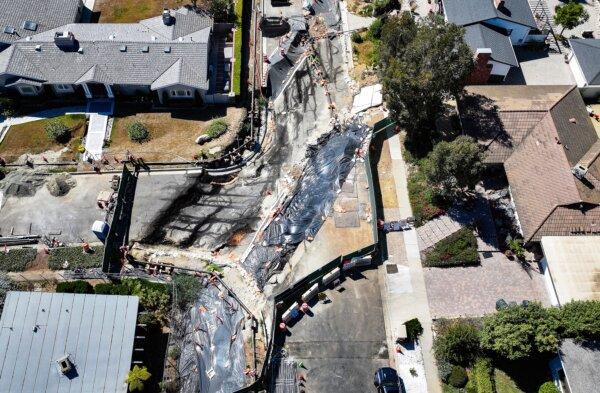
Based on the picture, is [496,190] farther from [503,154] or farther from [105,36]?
[105,36]

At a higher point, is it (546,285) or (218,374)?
(546,285)

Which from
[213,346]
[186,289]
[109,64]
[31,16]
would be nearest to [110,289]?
[186,289]

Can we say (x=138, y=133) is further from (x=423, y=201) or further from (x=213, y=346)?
(x=423, y=201)

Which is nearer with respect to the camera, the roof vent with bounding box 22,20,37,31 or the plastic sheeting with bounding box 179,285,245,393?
the plastic sheeting with bounding box 179,285,245,393

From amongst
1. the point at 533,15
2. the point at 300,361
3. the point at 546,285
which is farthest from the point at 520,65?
the point at 300,361

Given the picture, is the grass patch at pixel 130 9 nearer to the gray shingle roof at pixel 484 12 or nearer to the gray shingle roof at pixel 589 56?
the gray shingle roof at pixel 484 12

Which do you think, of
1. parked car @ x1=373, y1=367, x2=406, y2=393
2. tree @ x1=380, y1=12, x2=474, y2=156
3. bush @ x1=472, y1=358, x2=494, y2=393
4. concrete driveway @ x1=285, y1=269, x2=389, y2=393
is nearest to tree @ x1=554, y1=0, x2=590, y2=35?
tree @ x1=380, y1=12, x2=474, y2=156

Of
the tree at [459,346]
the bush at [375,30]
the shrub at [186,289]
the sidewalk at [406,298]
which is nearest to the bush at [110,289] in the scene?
the shrub at [186,289]

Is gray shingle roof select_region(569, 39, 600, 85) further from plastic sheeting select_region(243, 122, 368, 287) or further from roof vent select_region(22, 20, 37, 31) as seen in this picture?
roof vent select_region(22, 20, 37, 31)
